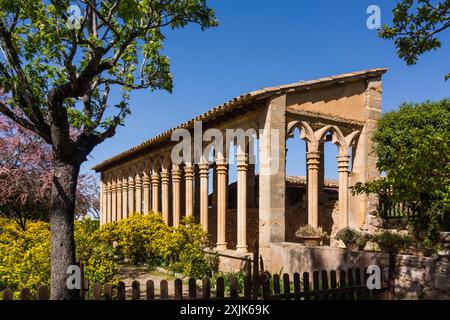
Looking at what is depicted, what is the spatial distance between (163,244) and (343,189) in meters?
5.07

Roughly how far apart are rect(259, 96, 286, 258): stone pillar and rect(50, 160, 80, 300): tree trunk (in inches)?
185

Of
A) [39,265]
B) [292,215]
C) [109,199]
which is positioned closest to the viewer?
[39,265]

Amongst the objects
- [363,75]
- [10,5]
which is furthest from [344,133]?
[10,5]

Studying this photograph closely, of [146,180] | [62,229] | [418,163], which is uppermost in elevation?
[146,180]

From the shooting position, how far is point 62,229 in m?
6.39

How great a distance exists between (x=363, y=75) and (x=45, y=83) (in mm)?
8022

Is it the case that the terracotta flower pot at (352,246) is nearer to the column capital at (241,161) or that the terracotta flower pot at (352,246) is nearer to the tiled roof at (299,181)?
the column capital at (241,161)

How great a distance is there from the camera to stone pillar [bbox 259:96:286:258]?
994cm

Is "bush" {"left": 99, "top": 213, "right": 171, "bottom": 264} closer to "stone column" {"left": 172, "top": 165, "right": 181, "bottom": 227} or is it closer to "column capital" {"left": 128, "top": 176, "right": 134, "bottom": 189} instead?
"stone column" {"left": 172, "top": 165, "right": 181, "bottom": 227}

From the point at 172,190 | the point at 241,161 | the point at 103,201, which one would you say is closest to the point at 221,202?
the point at 241,161

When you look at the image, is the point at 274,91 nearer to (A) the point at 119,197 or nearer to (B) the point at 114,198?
(A) the point at 119,197

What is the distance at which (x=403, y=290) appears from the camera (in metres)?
6.95

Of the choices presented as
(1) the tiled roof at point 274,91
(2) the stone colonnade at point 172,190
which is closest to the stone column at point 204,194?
(2) the stone colonnade at point 172,190

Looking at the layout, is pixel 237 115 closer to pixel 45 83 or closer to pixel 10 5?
pixel 45 83
